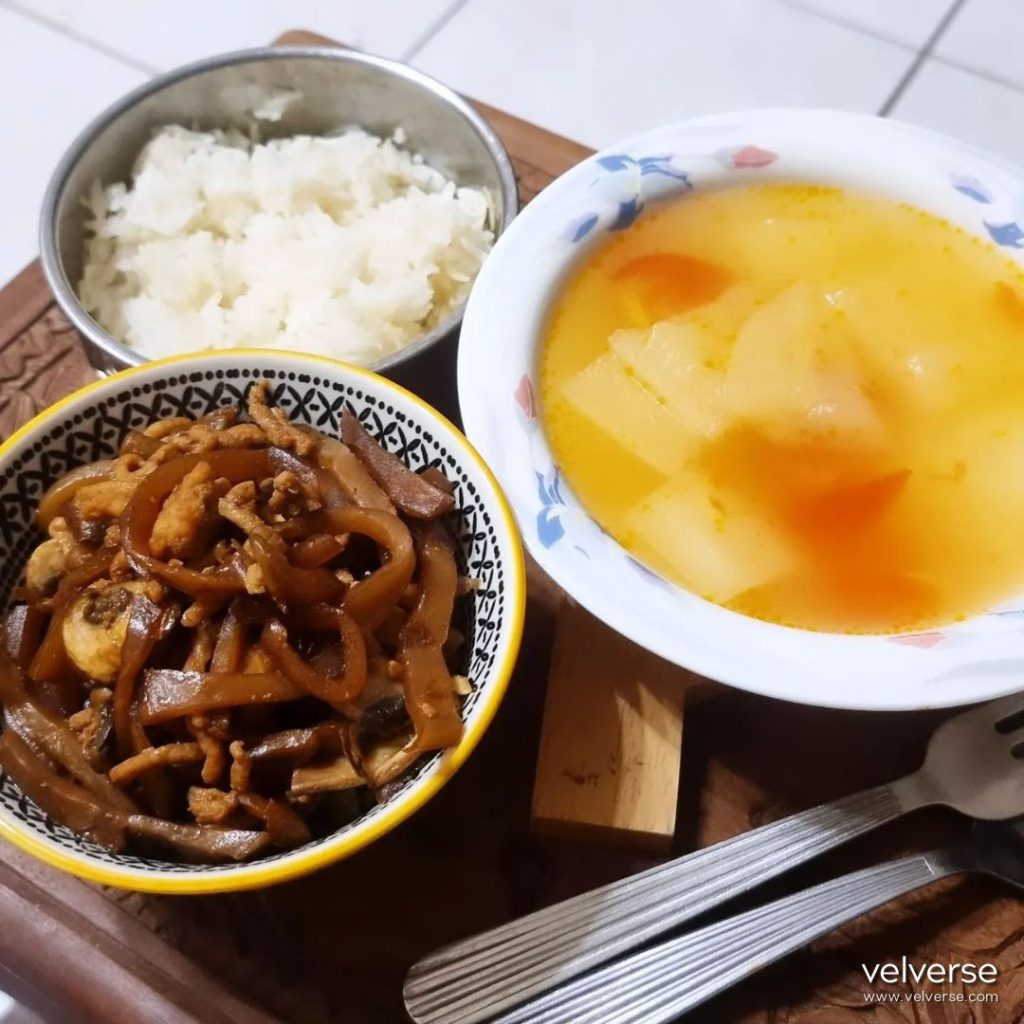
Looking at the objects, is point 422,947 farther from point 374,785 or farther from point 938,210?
point 938,210

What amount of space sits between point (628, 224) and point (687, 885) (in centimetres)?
82

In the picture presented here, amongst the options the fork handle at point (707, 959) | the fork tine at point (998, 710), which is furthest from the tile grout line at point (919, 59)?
the fork handle at point (707, 959)

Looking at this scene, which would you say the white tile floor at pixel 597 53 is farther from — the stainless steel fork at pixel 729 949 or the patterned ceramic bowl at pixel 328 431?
the stainless steel fork at pixel 729 949

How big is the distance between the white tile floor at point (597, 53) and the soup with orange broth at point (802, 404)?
925 mm

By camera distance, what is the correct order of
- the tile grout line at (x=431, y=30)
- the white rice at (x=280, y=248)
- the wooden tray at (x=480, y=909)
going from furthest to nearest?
the tile grout line at (x=431, y=30)
the white rice at (x=280, y=248)
the wooden tray at (x=480, y=909)

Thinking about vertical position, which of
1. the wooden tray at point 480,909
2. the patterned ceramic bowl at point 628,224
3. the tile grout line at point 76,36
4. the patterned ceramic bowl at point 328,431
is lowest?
the tile grout line at point 76,36

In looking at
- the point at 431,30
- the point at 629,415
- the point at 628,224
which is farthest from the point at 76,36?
the point at 629,415

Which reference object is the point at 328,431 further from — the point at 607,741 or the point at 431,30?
the point at 431,30

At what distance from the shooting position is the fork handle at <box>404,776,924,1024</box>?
1.04m

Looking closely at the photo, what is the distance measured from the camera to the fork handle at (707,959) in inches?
40.7

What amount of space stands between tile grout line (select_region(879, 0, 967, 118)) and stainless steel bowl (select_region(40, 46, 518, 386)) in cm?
109

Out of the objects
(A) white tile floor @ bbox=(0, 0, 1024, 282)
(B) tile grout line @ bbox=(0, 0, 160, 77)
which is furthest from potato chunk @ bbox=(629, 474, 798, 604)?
(B) tile grout line @ bbox=(0, 0, 160, 77)

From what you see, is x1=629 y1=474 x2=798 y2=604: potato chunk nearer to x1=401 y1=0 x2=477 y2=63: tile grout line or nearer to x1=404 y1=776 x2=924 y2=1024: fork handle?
x1=404 y1=776 x2=924 y2=1024: fork handle

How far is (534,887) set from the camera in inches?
46.0
